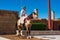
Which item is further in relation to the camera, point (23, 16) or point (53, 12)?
point (53, 12)

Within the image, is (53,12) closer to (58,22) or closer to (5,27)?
(58,22)

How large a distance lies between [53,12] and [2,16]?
13.2m

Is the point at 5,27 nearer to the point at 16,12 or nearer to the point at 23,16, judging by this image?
the point at 16,12

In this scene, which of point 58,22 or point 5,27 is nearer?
point 5,27

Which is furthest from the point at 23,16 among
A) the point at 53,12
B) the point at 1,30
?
the point at 53,12

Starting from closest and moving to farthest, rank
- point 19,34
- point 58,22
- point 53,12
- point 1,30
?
point 19,34 < point 1,30 < point 58,22 < point 53,12

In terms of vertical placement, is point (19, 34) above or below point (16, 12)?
below

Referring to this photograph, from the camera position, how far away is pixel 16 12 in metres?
19.5

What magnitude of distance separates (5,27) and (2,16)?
110 cm

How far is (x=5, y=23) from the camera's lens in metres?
18.8

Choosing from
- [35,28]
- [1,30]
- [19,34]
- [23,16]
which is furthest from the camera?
[35,28]

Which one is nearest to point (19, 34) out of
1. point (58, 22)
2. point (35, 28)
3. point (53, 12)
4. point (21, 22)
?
point (21, 22)

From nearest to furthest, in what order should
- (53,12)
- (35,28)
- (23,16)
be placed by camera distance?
(23,16)
(35,28)
(53,12)

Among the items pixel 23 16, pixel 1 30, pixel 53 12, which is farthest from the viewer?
pixel 53 12
